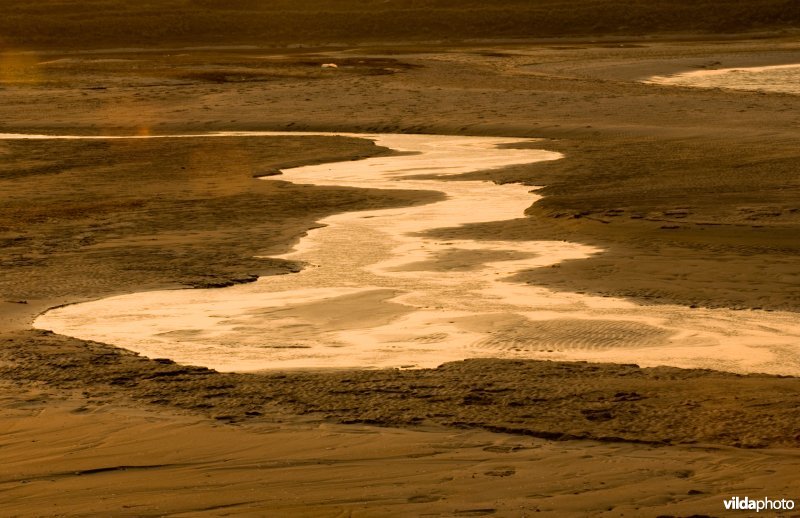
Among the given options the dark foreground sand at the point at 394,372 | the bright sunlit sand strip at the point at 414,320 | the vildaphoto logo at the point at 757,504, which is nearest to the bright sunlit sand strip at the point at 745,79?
the dark foreground sand at the point at 394,372

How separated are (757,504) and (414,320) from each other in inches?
152

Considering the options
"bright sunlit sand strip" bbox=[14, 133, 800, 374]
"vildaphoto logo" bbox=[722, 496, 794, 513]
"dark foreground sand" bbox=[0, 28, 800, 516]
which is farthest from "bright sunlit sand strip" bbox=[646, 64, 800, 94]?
"vildaphoto logo" bbox=[722, 496, 794, 513]

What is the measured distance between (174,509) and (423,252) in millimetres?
6235

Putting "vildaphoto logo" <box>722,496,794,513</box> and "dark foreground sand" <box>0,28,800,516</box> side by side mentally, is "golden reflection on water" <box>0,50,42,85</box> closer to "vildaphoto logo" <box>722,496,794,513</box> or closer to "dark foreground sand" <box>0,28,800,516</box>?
"dark foreground sand" <box>0,28,800,516</box>

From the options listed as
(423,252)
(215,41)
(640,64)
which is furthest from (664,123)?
(215,41)

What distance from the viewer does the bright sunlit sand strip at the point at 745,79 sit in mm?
28922

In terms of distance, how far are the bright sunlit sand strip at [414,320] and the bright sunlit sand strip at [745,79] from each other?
18.0 meters

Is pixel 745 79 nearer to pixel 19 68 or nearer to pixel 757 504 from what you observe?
pixel 19 68

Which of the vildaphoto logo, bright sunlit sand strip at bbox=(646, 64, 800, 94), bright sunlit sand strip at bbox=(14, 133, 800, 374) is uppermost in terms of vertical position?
the vildaphoto logo

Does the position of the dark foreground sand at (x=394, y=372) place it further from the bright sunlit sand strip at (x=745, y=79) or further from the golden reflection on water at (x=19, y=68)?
the golden reflection on water at (x=19, y=68)

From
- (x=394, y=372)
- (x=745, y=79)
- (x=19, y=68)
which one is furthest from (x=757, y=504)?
(x=19, y=68)

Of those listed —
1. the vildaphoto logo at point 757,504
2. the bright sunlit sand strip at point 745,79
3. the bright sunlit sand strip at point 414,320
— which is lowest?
the bright sunlit sand strip at point 745,79

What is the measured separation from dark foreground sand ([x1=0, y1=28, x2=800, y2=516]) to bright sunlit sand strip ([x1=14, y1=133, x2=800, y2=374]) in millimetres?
324

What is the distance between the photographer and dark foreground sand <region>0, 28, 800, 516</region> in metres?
5.57
